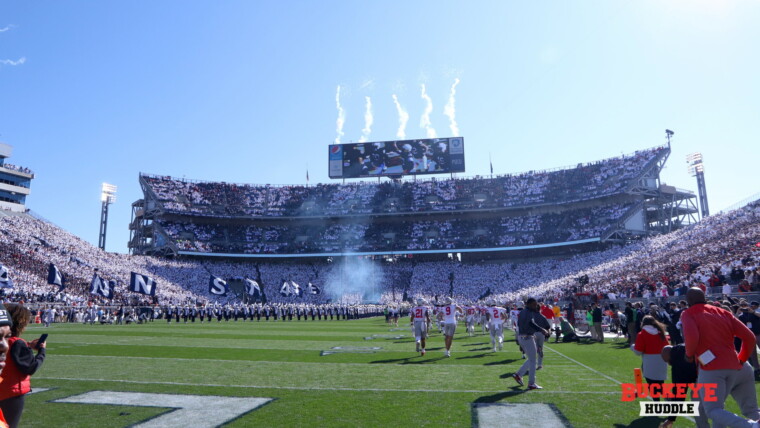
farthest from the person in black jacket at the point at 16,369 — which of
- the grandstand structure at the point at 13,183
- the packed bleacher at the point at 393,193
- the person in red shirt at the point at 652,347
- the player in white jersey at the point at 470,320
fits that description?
the grandstand structure at the point at 13,183

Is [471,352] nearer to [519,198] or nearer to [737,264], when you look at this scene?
[737,264]

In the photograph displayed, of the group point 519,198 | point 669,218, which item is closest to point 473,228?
point 519,198

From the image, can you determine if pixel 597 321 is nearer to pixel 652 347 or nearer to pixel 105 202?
pixel 652 347

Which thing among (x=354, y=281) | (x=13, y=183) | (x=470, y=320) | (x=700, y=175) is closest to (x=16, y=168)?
(x=13, y=183)

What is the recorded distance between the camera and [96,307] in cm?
3659

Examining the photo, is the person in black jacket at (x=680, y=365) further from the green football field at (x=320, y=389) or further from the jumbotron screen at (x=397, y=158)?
the jumbotron screen at (x=397, y=158)

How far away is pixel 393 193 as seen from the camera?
74438 millimetres

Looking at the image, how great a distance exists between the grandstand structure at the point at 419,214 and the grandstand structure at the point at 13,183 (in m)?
16.3

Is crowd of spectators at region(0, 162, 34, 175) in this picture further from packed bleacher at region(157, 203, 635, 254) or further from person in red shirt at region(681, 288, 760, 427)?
person in red shirt at region(681, 288, 760, 427)

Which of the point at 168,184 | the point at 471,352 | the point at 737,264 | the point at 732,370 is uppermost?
the point at 168,184

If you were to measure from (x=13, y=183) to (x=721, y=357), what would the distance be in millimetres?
90214

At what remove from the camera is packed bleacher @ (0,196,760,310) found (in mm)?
29405

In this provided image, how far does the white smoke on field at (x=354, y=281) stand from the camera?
60.9 metres

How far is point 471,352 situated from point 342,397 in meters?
8.86
